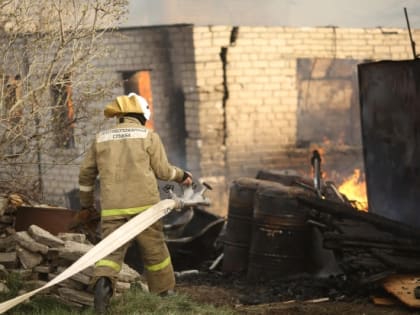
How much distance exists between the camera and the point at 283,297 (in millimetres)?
7711

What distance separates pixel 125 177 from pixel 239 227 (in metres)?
3.33

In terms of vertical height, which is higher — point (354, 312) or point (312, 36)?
point (312, 36)

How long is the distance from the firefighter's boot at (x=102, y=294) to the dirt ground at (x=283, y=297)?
1358 millimetres

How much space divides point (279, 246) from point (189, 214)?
5.62 feet

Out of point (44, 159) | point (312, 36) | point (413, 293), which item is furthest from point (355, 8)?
point (413, 293)

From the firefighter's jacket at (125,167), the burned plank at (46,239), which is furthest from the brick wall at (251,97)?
the firefighter's jacket at (125,167)

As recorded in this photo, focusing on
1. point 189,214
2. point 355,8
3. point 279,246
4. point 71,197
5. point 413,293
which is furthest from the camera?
point 355,8

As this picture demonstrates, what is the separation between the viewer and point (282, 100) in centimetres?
1420

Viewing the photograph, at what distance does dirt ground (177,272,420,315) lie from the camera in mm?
6664

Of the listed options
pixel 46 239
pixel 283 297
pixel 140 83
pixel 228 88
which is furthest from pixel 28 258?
pixel 140 83

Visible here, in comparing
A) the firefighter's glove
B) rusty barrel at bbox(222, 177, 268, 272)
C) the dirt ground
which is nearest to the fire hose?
the firefighter's glove

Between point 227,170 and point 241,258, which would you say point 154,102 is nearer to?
point 227,170

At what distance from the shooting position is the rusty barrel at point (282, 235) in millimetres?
8531

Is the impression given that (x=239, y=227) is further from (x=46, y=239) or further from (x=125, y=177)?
(x=125, y=177)
